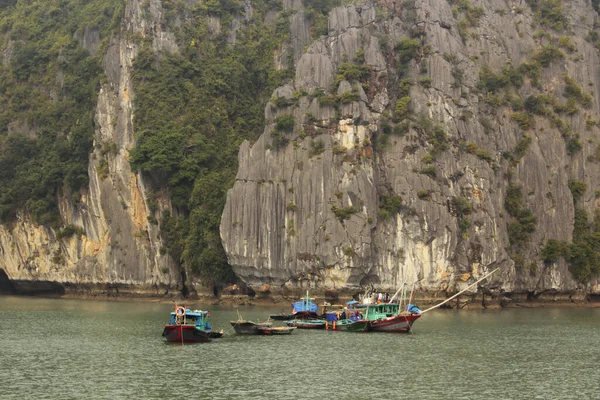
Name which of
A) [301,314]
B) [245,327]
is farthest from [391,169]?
[245,327]

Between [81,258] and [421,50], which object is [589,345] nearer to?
[421,50]

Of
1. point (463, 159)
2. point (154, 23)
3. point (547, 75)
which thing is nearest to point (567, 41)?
point (547, 75)

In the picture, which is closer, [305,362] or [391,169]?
[305,362]

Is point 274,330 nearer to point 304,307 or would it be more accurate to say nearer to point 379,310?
point 379,310

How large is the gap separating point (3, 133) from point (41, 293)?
1731 centimetres

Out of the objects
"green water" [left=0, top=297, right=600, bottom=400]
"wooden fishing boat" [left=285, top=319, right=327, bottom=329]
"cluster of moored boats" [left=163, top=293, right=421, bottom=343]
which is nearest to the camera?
"green water" [left=0, top=297, right=600, bottom=400]

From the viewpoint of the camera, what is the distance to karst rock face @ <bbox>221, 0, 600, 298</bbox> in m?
68.2

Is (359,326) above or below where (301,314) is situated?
below

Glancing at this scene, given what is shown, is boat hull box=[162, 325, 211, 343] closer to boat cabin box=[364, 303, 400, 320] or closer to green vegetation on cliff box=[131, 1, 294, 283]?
boat cabin box=[364, 303, 400, 320]

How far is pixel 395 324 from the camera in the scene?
162 feet

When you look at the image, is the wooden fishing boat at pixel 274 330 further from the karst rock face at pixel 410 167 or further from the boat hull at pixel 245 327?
the karst rock face at pixel 410 167

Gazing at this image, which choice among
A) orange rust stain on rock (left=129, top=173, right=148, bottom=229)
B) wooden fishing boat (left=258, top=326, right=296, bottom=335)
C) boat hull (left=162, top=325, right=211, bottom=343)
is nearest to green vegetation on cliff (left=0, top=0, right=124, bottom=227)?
orange rust stain on rock (left=129, top=173, right=148, bottom=229)

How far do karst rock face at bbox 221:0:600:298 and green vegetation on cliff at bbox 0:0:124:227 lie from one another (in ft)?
72.0

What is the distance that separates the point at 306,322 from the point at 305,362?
16.5 meters
